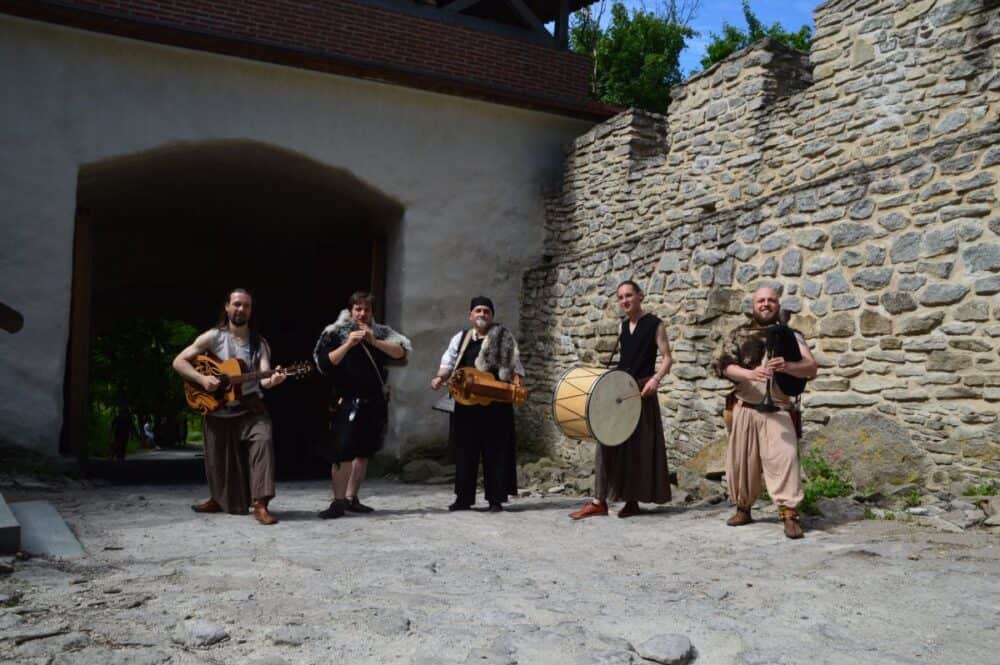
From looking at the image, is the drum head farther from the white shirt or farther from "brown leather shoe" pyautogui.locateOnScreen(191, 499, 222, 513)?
"brown leather shoe" pyautogui.locateOnScreen(191, 499, 222, 513)

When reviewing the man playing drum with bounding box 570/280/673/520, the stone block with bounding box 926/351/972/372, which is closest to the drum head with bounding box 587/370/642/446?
the man playing drum with bounding box 570/280/673/520

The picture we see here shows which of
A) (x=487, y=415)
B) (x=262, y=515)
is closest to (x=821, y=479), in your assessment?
(x=487, y=415)

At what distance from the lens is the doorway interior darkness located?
9.03m

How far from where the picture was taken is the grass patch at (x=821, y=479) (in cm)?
572

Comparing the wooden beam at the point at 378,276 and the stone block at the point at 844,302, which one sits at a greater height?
the wooden beam at the point at 378,276

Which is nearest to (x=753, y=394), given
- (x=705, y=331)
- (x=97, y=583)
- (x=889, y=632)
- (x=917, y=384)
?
(x=917, y=384)

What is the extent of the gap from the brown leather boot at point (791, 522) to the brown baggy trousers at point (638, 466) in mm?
1061

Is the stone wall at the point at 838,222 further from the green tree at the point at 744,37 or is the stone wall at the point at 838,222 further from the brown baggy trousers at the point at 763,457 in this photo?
the green tree at the point at 744,37

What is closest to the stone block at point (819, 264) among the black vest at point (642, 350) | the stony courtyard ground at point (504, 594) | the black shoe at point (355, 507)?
the black vest at point (642, 350)

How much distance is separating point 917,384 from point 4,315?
18.2ft

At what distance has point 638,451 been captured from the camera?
5797mm

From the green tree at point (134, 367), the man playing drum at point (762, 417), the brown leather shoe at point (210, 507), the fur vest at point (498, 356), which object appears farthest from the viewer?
the green tree at point (134, 367)

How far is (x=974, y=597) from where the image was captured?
11.4ft

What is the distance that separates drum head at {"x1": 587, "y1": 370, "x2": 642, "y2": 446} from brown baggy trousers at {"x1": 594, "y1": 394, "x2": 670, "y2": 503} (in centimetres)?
10
